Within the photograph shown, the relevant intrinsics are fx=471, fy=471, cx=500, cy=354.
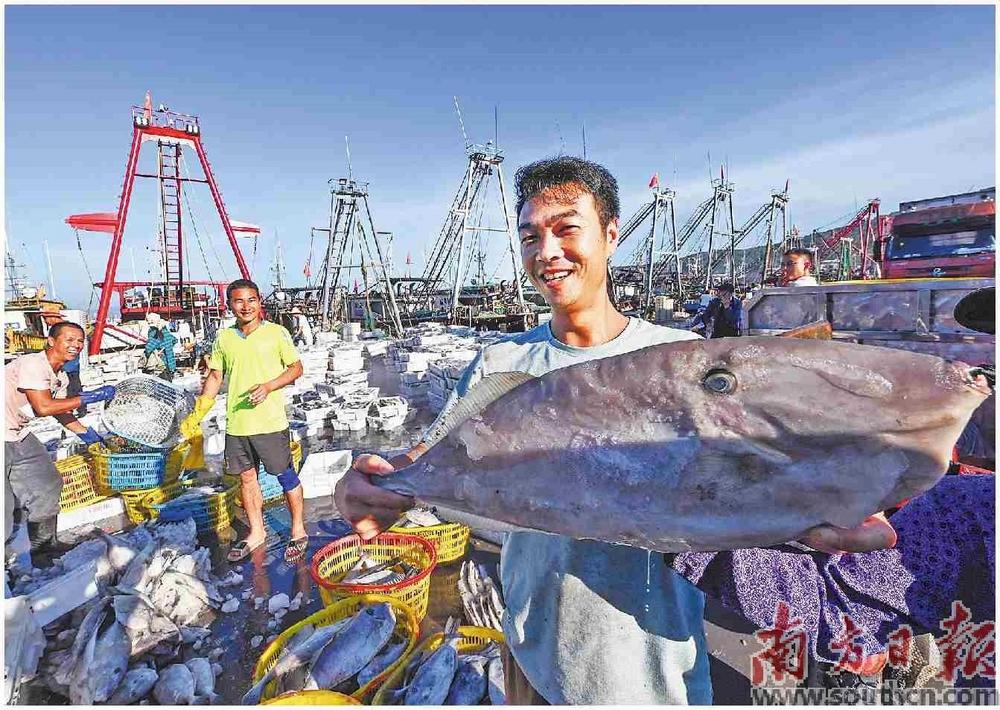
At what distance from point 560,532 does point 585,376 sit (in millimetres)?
438

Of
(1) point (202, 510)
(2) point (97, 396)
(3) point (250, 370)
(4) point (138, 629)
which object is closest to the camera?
(4) point (138, 629)

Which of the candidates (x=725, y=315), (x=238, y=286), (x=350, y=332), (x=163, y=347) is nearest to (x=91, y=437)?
(x=238, y=286)

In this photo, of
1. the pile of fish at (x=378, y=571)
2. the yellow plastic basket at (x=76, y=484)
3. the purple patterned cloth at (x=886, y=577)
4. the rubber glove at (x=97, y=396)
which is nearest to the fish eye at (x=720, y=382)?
the purple patterned cloth at (x=886, y=577)

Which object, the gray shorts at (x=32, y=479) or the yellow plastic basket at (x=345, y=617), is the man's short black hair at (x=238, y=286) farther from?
the yellow plastic basket at (x=345, y=617)

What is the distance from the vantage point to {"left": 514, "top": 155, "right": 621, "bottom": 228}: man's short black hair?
174 centimetres

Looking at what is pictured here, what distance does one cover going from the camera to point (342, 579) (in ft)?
12.6

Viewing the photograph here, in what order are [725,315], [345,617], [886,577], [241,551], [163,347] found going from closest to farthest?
[886,577] < [345,617] < [241,551] < [725,315] < [163,347]

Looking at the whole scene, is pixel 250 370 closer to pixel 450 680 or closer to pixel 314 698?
pixel 314 698

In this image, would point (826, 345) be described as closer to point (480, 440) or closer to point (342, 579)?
point (480, 440)

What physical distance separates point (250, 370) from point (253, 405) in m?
0.35

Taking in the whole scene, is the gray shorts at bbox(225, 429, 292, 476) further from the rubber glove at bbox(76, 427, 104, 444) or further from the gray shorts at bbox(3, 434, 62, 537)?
the rubber glove at bbox(76, 427, 104, 444)

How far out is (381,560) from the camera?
4.02 meters

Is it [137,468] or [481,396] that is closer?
[481,396]

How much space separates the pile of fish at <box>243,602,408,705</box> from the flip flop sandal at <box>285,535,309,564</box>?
4.53ft
